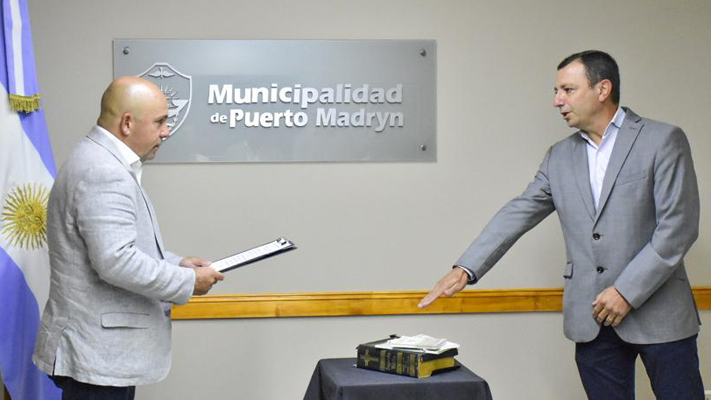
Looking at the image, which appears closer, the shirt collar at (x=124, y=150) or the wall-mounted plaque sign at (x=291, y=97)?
the shirt collar at (x=124, y=150)

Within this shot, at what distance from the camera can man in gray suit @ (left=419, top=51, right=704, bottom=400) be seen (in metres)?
2.71

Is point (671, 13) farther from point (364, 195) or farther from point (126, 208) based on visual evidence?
point (126, 208)

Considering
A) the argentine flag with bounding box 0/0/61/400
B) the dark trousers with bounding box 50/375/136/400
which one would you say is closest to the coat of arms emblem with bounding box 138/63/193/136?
the argentine flag with bounding box 0/0/61/400

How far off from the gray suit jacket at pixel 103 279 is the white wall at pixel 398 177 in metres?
1.35

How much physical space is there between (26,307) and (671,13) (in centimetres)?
313

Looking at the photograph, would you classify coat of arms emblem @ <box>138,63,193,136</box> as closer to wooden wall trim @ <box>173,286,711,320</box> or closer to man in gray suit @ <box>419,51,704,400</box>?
wooden wall trim @ <box>173,286,711,320</box>

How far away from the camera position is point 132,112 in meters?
2.47

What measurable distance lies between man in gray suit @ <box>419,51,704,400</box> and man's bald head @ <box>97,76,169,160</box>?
1.11 meters

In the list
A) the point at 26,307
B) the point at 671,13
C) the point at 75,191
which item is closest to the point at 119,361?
the point at 75,191

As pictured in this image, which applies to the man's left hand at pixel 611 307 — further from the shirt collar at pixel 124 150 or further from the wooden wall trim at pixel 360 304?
the shirt collar at pixel 124 150

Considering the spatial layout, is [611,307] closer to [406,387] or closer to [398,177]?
[406,387]

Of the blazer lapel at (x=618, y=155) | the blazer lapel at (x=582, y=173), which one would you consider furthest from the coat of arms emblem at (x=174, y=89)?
the blazer lapel at (x=618, y=155)

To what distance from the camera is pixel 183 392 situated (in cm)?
379

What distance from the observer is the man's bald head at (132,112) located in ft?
8.09
